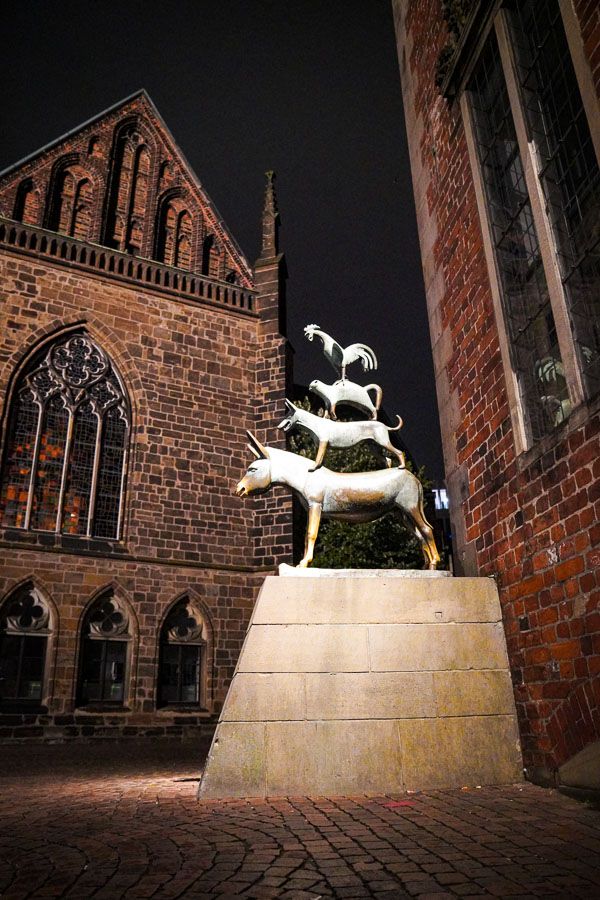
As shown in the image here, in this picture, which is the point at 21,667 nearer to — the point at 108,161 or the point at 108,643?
the point at 108,643

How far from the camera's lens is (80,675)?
12977 millimetres

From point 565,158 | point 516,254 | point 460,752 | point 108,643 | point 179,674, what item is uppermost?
point 565,158

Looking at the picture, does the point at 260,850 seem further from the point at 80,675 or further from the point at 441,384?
the point at 80,675

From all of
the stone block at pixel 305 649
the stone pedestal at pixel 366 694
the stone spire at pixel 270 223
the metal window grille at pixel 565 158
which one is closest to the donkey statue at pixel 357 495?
the stone pedestal at pixel 366 694

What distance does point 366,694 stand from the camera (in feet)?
15.9

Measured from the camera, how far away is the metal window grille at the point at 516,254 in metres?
5.46

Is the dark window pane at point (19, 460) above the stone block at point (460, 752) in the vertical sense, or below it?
above

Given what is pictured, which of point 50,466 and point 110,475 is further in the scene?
point 110,475

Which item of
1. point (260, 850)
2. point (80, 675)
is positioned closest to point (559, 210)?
point (260, 850)

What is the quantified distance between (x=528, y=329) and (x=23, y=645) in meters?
11.4

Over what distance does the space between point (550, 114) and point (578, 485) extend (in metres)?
3.39

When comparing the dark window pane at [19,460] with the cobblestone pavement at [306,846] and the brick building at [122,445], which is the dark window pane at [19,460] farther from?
the cobblestone pavement at [306,846]

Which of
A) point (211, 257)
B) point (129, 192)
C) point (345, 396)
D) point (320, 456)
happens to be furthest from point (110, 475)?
point (320, 456)

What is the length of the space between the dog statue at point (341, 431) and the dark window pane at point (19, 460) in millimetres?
9640
